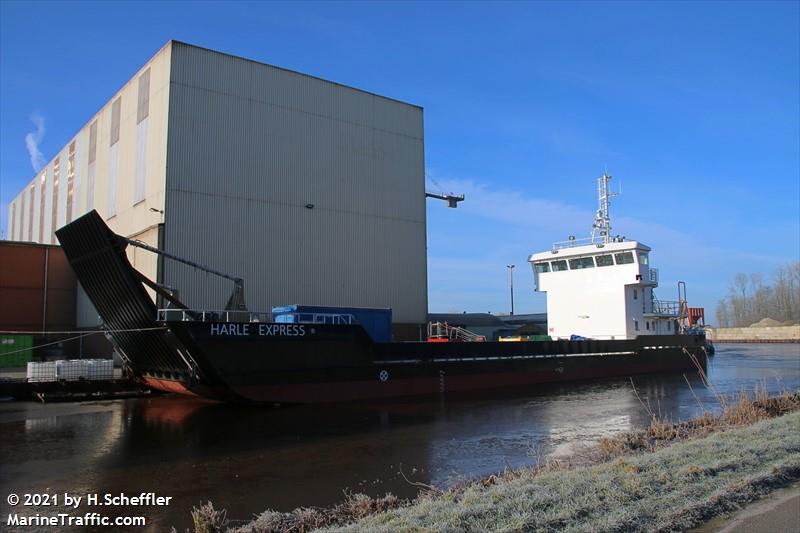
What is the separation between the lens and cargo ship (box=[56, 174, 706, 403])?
1473cm

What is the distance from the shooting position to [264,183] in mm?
24844

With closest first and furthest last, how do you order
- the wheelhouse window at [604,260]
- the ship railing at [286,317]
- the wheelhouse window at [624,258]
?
1. the ship railing at [286,317]
2. the wheelhouse window at [624,258]
3. the wheelhouse window at [604,260]

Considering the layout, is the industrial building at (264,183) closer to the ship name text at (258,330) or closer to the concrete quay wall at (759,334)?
the ship name text at (258,330)

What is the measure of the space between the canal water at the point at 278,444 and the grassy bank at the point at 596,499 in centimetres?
157

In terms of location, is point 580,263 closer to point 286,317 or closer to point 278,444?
point 286,317

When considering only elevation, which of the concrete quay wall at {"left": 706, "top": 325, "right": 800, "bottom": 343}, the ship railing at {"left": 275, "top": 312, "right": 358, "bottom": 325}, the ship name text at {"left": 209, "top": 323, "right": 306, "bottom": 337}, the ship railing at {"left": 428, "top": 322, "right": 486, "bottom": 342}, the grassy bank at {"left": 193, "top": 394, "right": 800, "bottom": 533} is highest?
the ship railing at {"left": 275, "top": 312, "right": 358, "bottom": 325}

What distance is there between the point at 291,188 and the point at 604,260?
1447cm

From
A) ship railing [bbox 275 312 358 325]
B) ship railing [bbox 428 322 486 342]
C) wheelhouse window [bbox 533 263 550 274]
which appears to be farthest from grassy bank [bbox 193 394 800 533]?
wheelhouse window [bbox 533 263 550 274]

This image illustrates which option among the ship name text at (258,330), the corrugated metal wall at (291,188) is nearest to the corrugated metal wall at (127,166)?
the corrugated metal wall at (291,188)

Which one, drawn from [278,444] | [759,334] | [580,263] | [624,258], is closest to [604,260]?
[624,258]

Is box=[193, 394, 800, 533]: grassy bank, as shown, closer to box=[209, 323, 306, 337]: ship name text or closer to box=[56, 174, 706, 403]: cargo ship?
box=[56, 174, 706, 403]: cargo ship

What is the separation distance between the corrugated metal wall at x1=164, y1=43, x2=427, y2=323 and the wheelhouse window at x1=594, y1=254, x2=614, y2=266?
8159 millimetres

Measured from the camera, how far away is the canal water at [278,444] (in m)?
8.15

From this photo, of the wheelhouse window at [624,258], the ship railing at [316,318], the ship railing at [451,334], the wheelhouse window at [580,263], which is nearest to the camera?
the ship railing at [316,318]
